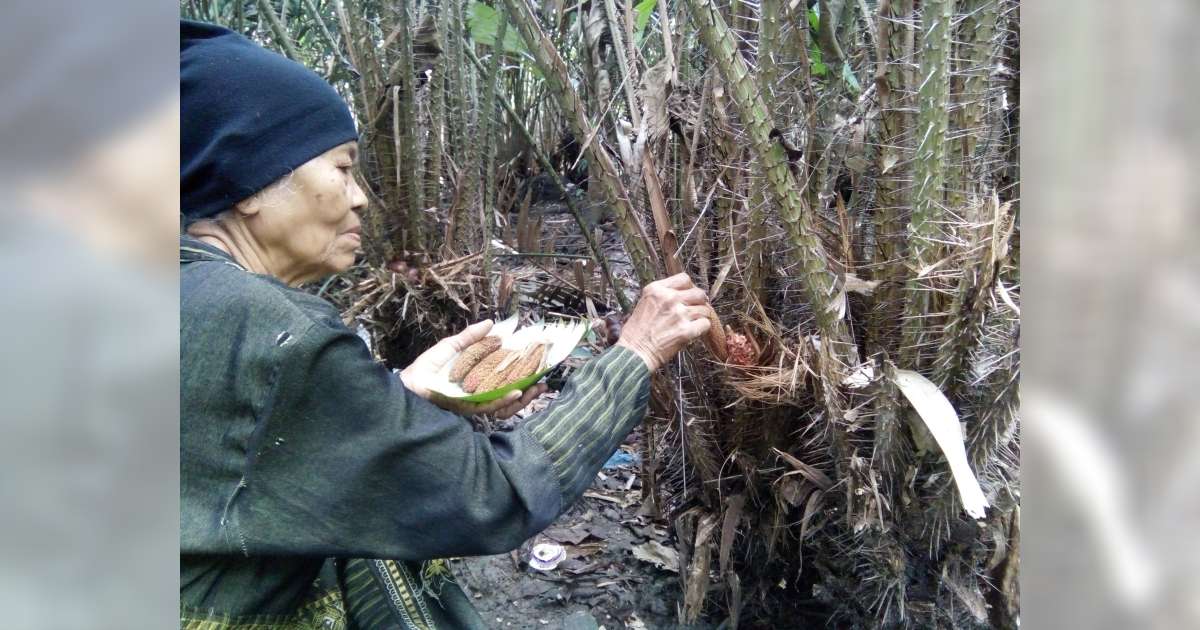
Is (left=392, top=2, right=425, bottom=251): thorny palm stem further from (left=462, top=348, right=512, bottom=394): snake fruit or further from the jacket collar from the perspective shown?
the jacket collar

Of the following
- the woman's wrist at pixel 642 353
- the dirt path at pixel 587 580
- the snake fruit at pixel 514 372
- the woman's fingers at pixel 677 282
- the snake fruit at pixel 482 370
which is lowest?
the dirt path at pixel 587 580

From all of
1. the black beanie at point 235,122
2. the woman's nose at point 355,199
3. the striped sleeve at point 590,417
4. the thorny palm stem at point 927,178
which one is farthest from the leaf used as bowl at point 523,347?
the thorny palm stem at point 927,178

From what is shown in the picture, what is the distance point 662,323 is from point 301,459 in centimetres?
56

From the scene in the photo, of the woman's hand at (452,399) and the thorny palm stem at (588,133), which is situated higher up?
the thorny palm stem at (588,133)

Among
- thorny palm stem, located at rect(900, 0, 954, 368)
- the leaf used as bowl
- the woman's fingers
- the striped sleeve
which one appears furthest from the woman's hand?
thorny palm stem, located at rect(900, 0, 954, 368)

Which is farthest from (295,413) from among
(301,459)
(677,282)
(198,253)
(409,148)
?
(409,148)

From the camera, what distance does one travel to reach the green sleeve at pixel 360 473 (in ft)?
3.68

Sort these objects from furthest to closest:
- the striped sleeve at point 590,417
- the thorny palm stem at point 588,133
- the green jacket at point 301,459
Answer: the thorny palm stem at point 588,133 < the striped sleeve at point 590,417 < the green jacket at point 301,459

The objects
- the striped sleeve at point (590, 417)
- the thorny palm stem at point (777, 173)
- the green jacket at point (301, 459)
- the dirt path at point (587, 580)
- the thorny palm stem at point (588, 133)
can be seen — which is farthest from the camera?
the dirt path at point (587, 580)

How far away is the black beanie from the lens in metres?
1.25

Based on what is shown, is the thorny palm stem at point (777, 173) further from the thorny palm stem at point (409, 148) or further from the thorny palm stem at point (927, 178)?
the thorny palm stem at point (409, 148)

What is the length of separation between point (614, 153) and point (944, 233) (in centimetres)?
74

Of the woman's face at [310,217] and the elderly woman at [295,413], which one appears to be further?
the woman's face at [310,217]

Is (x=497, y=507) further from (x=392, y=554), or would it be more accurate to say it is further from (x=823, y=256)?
(x=823, y=256)
